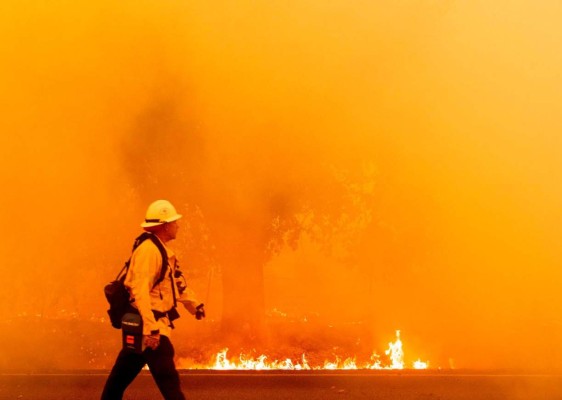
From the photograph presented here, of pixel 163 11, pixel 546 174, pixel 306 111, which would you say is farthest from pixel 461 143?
pixel 163 11

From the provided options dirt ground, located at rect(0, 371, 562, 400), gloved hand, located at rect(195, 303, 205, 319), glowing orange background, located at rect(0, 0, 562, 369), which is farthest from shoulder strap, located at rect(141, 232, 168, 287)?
glowing orange background, located at rect(0, 0, 562, 369)

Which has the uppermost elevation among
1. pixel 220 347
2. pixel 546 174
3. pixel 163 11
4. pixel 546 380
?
pixel 163 11

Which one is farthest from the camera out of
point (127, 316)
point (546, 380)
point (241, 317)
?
point (241, 317)

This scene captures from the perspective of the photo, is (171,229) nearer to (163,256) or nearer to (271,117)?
(163,256)

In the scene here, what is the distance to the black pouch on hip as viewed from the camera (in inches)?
149

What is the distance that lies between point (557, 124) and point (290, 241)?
382 cm

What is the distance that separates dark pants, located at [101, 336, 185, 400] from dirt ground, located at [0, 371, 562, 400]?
146cm

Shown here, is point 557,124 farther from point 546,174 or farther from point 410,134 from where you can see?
point 410,134

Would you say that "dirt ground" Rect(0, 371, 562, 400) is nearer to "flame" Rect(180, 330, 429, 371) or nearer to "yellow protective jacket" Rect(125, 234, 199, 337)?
"flame" Rect(180, 330, 429, 371)

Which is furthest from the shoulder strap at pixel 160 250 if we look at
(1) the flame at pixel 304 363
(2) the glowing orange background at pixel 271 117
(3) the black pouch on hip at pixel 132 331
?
(1) the flame at pixel 304 363

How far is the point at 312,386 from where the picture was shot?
5777 mm

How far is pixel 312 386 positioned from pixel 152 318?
235cm

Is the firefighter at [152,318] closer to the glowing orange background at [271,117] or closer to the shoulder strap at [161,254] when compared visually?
the shoulder strap at [161,254]

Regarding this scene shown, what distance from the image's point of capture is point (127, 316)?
3803 millimetres
